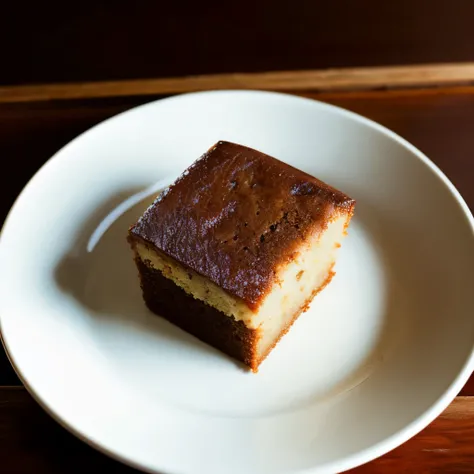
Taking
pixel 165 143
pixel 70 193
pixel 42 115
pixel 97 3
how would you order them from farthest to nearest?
pixel 97 3
pixel 42 115
pixel 165 143
pixel 70 193

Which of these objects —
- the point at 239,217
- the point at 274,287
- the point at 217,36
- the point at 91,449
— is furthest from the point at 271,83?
the point at 91,449

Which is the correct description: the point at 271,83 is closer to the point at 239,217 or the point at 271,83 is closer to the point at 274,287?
the point at 239,217

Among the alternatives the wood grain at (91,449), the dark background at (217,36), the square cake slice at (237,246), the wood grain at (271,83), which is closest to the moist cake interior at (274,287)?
the square cake slice at (237,246)

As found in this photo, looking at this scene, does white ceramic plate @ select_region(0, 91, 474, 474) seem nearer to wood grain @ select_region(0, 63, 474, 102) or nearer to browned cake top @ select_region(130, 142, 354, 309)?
browned cake top @ select_region(130, 142, 354, 309)

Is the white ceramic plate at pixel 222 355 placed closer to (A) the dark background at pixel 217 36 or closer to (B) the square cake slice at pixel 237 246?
(B) the square cake slice at pixel 237 246

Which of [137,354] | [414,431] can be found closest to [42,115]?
[137,354]

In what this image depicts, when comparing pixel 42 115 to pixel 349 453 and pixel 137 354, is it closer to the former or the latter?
pixel 137 354

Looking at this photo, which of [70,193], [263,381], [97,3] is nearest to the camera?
[263,381]
